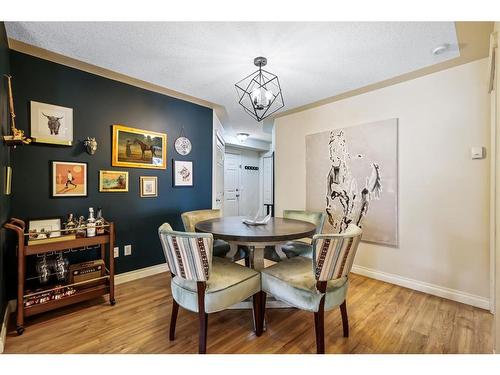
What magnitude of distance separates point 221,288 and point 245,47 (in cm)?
192

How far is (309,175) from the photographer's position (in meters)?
3.44

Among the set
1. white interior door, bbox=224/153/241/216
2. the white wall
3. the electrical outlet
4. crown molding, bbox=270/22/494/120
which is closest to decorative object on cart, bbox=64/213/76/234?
the electrical outlet

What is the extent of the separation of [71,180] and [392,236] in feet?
11.6

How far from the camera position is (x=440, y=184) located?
2.33 metres

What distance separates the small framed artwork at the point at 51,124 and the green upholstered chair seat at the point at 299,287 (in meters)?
2.28

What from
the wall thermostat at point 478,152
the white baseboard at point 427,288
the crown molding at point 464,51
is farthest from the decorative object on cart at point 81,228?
the wall thermostat at point 478,152

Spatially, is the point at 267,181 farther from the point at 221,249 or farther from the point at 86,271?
the point at 86,271

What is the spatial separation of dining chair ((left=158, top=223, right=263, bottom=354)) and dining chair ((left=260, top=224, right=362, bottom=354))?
166 mm

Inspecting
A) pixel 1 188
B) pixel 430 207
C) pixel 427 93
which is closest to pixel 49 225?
pixel 1 188

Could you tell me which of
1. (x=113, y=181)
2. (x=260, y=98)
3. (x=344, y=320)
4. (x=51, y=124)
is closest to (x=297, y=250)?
(x=344, y=320)

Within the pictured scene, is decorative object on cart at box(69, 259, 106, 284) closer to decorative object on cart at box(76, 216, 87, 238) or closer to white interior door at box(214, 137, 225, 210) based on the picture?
decorative object on cart at box(76, 216, 87, 238)

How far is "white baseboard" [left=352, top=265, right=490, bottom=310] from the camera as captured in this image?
6.93 feet

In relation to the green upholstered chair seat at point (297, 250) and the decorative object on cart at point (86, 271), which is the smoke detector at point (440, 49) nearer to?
the green upholstered chair seat at point (297, 250)
